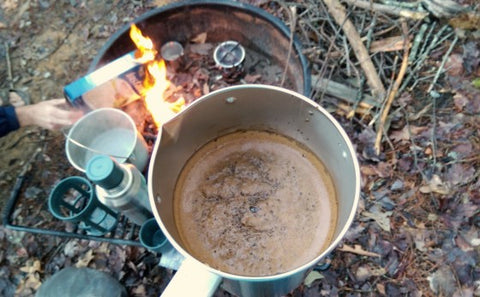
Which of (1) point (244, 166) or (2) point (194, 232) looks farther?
(1) point (244, 166)

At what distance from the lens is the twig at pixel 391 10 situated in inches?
127

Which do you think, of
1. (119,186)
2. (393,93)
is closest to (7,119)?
(119,186)

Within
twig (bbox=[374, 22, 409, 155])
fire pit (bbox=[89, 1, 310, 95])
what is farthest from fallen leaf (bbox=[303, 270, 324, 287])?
fire pit (bbox=[89, 1, 310, 95])

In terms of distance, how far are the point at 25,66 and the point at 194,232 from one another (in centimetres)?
287

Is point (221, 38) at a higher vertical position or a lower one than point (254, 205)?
lower

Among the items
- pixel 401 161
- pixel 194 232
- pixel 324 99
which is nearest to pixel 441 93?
pixel 401 161

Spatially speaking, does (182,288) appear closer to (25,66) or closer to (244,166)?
(244,166)

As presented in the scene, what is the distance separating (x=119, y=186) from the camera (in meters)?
1.97

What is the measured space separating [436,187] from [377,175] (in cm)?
40

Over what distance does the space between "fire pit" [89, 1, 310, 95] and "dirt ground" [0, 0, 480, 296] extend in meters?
0.29

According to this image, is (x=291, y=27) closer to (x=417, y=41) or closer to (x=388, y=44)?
(x=388, y=44)

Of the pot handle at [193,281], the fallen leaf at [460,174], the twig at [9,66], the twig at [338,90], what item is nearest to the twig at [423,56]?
the twig at [338,90]

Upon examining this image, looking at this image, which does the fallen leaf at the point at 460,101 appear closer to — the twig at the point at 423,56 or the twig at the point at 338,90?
the twig at the point at 423,56

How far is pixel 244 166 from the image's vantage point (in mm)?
1897
